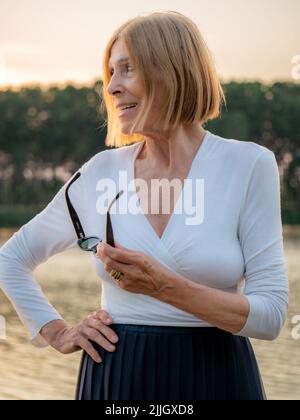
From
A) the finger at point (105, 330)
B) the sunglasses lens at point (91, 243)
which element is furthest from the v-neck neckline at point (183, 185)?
the finger at point (105, 330)

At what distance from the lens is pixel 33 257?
226 cm

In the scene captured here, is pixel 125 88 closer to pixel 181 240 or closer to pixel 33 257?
pixel 181 240

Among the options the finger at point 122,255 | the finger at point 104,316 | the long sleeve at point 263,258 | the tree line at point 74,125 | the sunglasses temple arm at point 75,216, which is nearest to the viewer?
the finger at point 122,255

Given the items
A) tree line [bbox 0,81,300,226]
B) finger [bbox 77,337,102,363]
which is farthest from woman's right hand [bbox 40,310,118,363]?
tree line [bbox 0,81,300,226]

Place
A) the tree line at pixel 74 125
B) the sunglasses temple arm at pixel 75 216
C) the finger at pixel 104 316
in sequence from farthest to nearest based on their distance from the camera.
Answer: the tree line at pixel 74 125, the sunglasses temple arm at pixel 75 216, the finger at pixel 104 316

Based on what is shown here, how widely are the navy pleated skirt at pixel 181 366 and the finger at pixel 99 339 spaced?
25 millimetres

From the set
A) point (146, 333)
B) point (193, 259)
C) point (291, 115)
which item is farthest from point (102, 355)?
point (291, 115)

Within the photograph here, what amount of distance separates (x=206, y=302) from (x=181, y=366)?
0.63 feet

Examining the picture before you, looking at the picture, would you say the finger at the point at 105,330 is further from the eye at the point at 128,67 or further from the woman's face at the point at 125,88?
the eye at the point at 128,67

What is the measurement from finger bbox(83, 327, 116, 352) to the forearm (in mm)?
207

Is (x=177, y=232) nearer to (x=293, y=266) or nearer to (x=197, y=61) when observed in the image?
(x=197, y=61)

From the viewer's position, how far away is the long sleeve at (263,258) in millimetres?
1870

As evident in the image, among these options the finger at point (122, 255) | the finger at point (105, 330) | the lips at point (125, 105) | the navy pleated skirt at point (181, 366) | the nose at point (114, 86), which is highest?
the nose at point (114, 86)

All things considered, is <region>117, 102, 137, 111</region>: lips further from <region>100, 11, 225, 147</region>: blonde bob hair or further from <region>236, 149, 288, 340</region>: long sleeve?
<region>236, 149, 288, 340</region>: long sleeve
